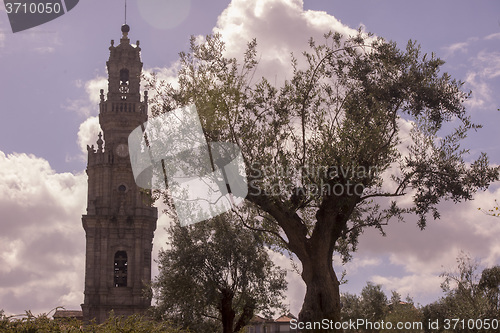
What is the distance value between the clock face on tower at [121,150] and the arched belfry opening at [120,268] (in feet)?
43.1

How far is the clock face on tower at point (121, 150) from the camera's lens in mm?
94062

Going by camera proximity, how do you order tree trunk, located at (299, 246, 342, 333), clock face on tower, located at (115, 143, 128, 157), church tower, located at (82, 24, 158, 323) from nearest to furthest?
tree trunk, located at (299, 246, 342, 333)
church tower, located at (82, 24, 158, 323)
clock face on tower, located at (115, 143, 128, 157)

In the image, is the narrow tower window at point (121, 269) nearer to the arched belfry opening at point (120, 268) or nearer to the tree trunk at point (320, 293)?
the arched belfry opening at point (120, 268)

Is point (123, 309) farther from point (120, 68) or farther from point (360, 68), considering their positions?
point (360, 68)

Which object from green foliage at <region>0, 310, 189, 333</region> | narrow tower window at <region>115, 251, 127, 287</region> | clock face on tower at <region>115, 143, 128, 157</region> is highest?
clock face on tower at <region>115, 143, 128, 157</region>

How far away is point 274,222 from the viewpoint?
30.3m

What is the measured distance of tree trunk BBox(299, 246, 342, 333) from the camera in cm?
2519

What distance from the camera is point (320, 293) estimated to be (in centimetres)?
2542

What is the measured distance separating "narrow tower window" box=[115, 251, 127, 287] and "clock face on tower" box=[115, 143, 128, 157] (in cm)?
1314

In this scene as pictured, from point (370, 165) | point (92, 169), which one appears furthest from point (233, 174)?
point (92, 169)

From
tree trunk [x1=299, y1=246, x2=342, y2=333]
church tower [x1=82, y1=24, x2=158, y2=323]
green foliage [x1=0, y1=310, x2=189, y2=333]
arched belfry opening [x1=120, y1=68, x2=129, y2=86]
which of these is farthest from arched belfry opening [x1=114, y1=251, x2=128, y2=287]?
green foliage [x1=0, y1=310, x2=189, y2=333]

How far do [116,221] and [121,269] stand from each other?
607 cm

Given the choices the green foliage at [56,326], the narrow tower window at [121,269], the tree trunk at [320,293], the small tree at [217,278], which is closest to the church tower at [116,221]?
the narrow tower window at [121,269]

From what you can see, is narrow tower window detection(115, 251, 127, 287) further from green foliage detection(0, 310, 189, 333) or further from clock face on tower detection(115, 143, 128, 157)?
green foliage detection(0, 310, 189, 333)
